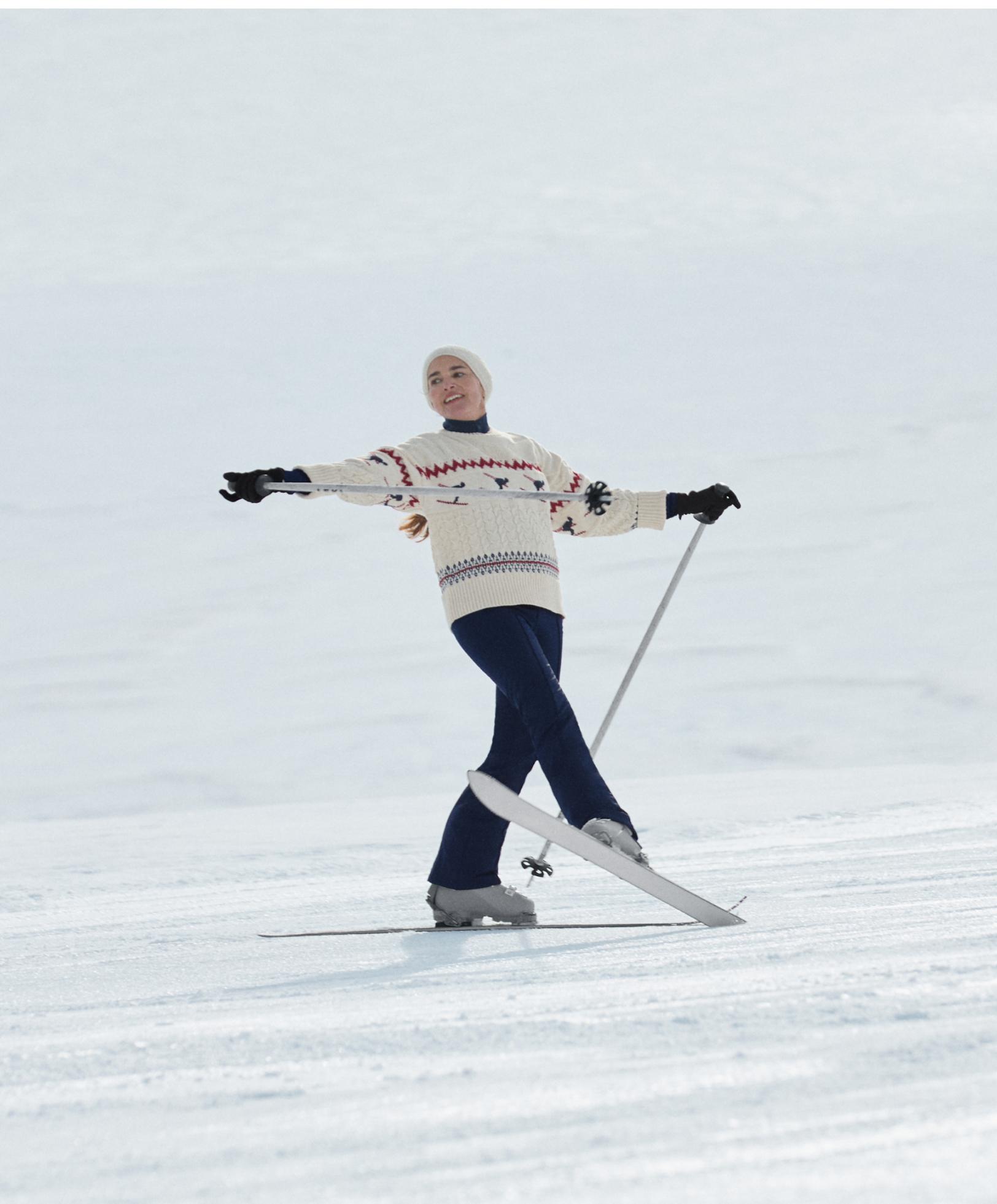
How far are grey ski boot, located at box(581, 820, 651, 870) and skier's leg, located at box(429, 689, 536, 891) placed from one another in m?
0.40

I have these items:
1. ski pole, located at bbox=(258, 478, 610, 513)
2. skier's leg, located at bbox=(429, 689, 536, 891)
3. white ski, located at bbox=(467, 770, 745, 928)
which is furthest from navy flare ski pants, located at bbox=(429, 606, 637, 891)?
ski pole, located at bbox=(258, 478, 610, 513)

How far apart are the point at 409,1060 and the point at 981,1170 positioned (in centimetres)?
72

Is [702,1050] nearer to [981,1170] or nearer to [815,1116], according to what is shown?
[815,1116]

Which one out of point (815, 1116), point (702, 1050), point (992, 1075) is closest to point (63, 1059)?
point (702, 1050)

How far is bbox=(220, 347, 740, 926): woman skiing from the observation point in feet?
10.6

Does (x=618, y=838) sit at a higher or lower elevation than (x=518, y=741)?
lower

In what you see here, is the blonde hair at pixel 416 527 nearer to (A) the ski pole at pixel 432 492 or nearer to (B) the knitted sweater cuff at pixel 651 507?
(A) the ski pole at pixel 432 492

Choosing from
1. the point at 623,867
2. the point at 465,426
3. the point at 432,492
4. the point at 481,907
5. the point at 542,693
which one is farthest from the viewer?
the point at 465,426

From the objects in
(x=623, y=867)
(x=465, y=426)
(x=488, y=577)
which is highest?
(x=465, y=426)

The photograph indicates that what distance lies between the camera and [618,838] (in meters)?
3.03

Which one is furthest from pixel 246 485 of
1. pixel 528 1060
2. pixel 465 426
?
pixel 528 1060

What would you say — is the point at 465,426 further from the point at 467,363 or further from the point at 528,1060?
the point at 528,1060

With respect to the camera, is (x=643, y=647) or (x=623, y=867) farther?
(x=643, y=647)

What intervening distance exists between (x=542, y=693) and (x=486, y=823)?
447 millimetres
